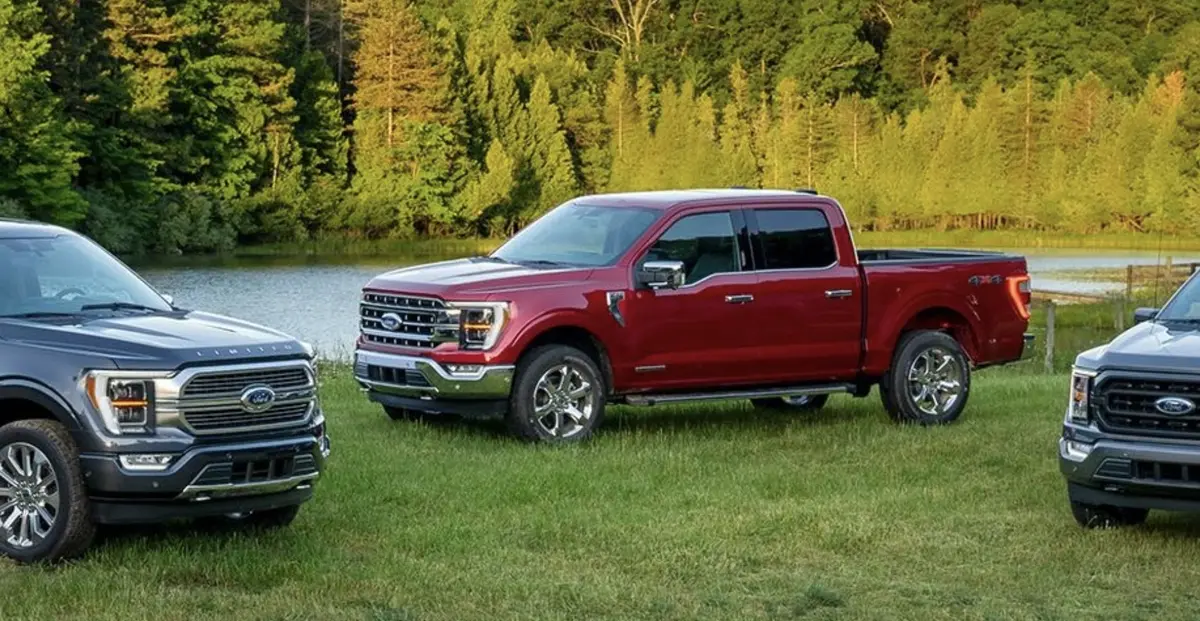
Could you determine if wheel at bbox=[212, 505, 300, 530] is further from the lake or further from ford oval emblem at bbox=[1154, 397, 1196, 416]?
the lake

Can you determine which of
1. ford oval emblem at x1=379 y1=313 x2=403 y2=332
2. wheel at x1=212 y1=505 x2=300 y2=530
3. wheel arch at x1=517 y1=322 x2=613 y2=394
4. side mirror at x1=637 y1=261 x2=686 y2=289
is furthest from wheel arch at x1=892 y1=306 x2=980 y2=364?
wheel at x1=212 y1=505 x2=300 y2=530

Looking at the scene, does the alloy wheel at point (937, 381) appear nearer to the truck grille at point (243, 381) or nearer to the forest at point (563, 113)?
the truck grille at point (243, 381)

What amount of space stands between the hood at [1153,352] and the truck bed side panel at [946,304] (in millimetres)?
5438

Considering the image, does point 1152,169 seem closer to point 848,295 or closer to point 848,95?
point 848,95

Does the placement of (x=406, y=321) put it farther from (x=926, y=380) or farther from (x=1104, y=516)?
(x=1104, y=516)

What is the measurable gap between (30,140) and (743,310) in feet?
168

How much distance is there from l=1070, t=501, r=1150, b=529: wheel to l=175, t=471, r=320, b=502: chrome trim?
4712mm

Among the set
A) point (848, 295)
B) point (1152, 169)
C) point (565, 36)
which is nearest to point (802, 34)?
point (565, 36)

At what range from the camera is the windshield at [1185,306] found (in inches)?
485

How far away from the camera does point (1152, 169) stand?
93188 mm

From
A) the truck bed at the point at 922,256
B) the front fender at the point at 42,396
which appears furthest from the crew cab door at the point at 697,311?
the front fender at the point at 42,396

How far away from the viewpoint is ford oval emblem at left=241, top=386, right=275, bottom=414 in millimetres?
10547

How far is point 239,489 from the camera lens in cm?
1051

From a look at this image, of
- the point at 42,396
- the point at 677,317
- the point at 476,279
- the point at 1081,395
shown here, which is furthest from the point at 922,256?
the point at 42,396
